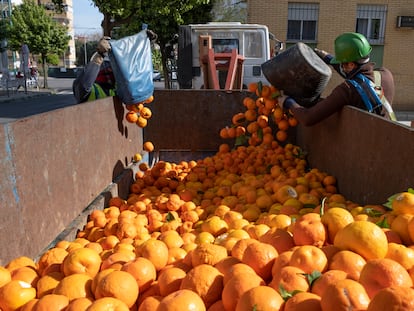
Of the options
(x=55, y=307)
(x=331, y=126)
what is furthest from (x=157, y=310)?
(x=331, y=126)

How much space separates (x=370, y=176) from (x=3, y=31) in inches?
1327

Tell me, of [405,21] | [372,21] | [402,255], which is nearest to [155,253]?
[402,255]

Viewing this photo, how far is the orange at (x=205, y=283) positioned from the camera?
175 cm

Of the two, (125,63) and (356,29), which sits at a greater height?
(356,29)

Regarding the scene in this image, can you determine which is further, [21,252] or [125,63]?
[125,63]

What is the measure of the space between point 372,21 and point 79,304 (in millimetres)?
19301

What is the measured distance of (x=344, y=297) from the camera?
4.59 ft

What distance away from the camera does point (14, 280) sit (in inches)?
82.2

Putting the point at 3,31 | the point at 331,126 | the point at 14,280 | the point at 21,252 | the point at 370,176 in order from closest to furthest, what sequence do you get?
1. the point at 14,280
2. the point at 21,252
3. the point at 370,176
4. the point at 331,126
5. the point at 3,31

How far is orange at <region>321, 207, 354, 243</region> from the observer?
6.89 ft

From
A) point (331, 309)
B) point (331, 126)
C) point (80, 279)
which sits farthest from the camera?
point (331, 126)

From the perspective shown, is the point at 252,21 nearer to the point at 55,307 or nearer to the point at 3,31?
the point at 55,307

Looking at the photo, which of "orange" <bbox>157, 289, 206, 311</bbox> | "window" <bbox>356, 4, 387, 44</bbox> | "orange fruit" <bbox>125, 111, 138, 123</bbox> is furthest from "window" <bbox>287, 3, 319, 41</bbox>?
"orange" <bbox>157, 289, 206, 311</bbox>

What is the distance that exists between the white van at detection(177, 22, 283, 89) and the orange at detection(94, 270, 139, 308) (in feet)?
27.0
